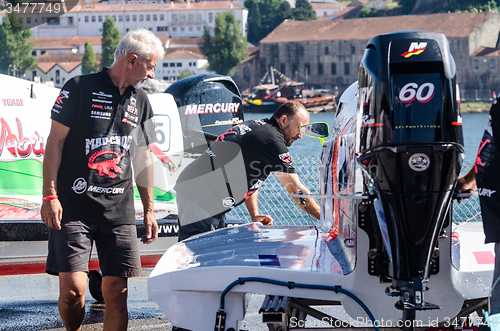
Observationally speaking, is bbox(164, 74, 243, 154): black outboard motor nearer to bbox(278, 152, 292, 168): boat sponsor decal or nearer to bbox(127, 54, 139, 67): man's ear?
bbox(278, 152, 292, 168): boat sponsor decal

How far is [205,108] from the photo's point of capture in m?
6.15

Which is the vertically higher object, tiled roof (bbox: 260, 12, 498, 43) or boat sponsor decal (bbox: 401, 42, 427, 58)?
boat sponsor decal (bbox: 401, 42, 427, 58)

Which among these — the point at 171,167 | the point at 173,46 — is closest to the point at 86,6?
the point at 173,46

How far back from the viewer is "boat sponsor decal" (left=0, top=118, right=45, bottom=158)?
488cm

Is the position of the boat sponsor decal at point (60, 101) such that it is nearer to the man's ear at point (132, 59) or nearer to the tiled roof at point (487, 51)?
the man's ear at point (132, 59)

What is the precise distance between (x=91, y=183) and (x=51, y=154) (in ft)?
0.78

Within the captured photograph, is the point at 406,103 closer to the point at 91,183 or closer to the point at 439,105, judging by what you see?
the point at 439,105

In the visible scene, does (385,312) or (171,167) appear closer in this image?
(385,312)

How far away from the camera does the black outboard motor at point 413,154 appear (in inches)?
89.8

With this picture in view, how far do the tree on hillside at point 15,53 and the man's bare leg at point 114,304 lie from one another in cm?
10197

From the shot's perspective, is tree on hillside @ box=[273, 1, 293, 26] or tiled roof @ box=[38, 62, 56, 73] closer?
tiled roof @ box=[38, 62, 56, 73]

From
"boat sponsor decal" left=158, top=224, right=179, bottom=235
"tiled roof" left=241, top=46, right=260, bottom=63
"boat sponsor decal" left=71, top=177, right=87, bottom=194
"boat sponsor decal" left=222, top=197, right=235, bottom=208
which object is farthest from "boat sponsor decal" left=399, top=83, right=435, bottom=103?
"tiled roof" left=241, top=46, right=260, bottom=63

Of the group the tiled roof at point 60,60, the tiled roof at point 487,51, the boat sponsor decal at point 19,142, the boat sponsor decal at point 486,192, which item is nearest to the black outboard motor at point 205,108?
the boat sponsor decal at point 19,142

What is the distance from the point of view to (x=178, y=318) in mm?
2600
